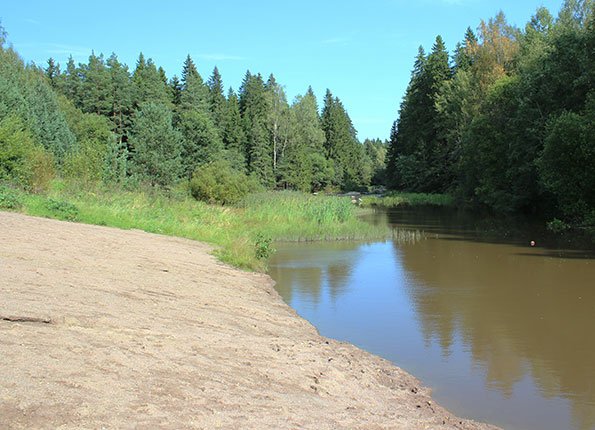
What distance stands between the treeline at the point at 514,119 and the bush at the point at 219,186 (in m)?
18.6

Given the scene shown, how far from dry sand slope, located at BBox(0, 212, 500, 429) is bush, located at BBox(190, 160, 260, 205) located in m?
27.1

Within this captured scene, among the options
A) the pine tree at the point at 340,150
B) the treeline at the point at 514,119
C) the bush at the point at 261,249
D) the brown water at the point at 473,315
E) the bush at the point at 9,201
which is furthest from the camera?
the pine tree at the point at 340,150

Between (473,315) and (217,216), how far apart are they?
1728 cm

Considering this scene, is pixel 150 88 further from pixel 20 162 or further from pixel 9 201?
pixel 9 201

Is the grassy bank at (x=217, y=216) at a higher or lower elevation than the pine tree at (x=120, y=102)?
lower

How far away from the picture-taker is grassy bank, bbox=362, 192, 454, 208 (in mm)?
61453

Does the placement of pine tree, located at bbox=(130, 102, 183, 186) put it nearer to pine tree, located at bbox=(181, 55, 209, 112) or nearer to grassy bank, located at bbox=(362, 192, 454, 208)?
pine tree, located at bbox=(181, 55, 209, 112)

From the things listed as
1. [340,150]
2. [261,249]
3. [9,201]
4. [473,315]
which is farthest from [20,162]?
[340,150]

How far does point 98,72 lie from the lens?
76125mm

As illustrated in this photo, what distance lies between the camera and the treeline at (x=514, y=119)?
103 feet

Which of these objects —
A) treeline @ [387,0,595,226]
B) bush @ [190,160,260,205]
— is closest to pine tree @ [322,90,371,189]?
treeline @ [387,0,595,226]

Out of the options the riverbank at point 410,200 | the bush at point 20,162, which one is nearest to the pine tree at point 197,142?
the riverbank at point 410,200

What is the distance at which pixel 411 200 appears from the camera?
212ft

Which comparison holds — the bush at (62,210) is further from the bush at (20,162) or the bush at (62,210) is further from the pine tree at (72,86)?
the pine tree at (72,86)
